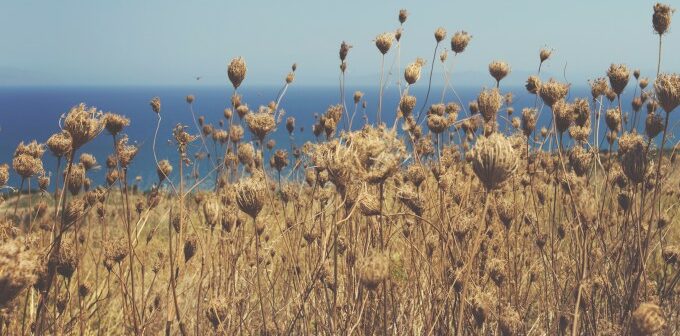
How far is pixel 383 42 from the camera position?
11.8 feet

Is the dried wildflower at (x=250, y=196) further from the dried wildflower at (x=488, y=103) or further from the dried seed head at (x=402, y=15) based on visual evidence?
the dried seed head at (x=402, y=15)

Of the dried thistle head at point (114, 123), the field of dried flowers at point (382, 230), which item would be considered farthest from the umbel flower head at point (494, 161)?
the dried thistle head at point (114, 123)

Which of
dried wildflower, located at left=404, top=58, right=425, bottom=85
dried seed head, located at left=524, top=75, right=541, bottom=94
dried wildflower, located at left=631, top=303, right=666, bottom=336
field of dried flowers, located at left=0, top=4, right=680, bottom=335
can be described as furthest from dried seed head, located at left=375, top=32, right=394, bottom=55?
dried wildflower, located at left=631, top=303, right=666, bottom=336

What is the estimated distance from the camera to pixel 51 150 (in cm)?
210

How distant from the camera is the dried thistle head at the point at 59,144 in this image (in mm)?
2053

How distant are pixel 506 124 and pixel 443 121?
1.21 m

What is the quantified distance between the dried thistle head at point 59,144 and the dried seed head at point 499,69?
8.24 ft

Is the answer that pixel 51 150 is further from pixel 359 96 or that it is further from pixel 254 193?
pixel 359 96

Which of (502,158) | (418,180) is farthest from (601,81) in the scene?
(502,158)

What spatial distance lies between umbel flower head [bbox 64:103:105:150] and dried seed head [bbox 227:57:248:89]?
3.11 feet

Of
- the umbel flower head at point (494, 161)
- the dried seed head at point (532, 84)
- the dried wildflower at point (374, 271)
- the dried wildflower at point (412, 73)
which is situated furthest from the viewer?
the dried seed head at point (532, 84)

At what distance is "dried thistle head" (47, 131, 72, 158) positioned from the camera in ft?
6.73

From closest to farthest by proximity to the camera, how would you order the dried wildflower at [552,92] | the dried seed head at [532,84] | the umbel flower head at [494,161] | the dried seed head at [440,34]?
the umbel flower head at [494,161]
the dried wildflower at [552,92]
the dried seed head at [532,84]
the dried seed head at [440,34]

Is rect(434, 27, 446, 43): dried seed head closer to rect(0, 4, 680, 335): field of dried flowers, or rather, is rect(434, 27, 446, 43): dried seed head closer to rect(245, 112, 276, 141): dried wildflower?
rect(0, 4, 680, 335): field of dried flowers
